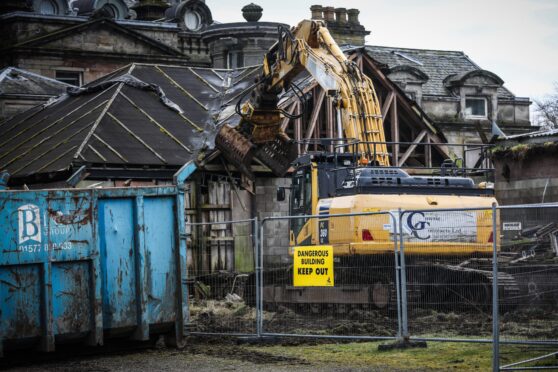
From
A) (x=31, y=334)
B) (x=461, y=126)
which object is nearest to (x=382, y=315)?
(x=31, y=334)

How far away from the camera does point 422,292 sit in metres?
16.8

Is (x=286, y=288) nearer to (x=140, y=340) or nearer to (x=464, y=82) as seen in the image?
(x=140, y=340)

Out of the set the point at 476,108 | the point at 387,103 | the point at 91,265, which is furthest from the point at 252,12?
the point at 91,265

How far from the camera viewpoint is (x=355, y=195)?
864 inches

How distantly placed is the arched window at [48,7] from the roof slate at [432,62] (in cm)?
1430

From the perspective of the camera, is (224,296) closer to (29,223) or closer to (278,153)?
(29,223)

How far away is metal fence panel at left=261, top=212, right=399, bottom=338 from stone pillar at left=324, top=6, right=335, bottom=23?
1358 inches

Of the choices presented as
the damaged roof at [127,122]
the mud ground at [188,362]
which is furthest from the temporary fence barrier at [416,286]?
the damaged roof at [127,122]

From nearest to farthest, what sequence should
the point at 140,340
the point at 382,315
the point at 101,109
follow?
1. the point at 140,340
2. the point at 382,315
3. the point at 101,109

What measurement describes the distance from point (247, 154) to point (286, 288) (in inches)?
310

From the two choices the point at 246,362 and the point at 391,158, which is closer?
the point at 246,362

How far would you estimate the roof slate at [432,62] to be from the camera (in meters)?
49.9

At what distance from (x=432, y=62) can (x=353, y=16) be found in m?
7.03

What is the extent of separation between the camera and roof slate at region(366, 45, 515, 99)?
49.9 m
